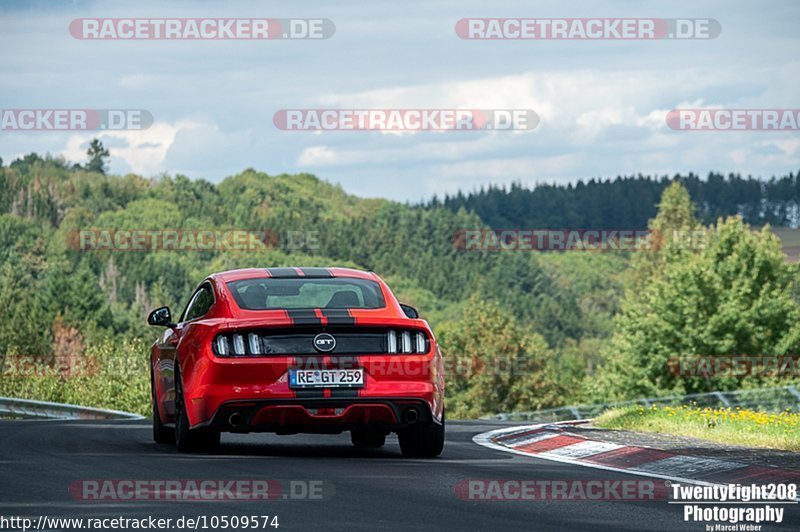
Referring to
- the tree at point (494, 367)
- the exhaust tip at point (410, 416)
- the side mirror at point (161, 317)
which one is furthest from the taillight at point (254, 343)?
the tree at point (494, 367)

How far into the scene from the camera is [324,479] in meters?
10.4

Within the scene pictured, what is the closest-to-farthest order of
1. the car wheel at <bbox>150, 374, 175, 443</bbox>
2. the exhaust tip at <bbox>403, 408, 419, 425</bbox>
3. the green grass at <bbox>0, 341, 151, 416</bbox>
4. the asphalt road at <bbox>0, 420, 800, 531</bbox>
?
the asphalt road at <bbox>0, 420, 800, 531</bbox>
the exhaust tip at <bbox>403, 408, 419, 425</bbox>
the car wheel at <bbox>150, 374, 175, 443</bbox>
the green grass at <bbox>0, 341, 151, 416</bbox>

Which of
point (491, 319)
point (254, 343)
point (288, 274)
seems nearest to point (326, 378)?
point (254, 343)

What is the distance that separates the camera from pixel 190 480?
1011cm

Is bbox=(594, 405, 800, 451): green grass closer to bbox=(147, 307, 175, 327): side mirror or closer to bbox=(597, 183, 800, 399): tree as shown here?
bbox=(147, 307, 175, 327): side mirror

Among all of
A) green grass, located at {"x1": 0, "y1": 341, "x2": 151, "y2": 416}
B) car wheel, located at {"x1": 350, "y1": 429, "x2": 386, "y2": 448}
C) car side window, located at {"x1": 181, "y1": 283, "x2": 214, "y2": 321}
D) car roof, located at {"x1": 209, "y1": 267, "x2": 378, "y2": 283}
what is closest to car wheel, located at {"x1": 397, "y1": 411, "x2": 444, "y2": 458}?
car wheel, located at {"x1": 350, "y1": 429, "x2": 386, "y2": 448}

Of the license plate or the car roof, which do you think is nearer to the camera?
the license plate

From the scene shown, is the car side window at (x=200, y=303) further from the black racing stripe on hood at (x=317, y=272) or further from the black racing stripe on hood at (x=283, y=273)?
the black racing stripe on hood at (x=317, y=272)

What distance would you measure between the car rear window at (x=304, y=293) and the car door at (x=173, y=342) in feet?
1.29

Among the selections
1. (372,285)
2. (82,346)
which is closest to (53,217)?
(82,346)

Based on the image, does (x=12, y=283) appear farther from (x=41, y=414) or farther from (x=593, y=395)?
(x=41, y=414)

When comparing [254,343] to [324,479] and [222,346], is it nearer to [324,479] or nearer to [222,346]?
[222,346]

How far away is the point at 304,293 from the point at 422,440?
65.3 inches

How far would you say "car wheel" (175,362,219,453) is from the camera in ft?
40.7
